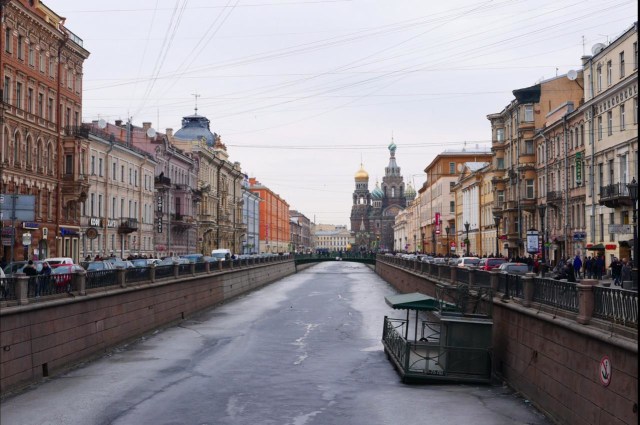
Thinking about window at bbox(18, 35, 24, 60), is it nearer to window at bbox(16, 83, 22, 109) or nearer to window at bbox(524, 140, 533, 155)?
window at bbox(16, 83, 22, 109)

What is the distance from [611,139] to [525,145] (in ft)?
74.4

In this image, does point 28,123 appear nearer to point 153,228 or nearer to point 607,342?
point 153,228

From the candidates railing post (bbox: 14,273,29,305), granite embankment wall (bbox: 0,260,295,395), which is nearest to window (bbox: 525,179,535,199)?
granite embankment wall (bbox: 0,260,295,395)

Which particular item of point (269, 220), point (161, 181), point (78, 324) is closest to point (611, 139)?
→ point (78, 324)

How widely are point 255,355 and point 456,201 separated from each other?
298 feet

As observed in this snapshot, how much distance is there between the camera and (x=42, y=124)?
50.5 meters

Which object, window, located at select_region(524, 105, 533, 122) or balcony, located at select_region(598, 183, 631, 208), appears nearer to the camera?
balcony, located at select_region(598, 183, 631, 208)

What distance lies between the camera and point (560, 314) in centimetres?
1791

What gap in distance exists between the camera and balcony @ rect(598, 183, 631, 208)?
4606 cm

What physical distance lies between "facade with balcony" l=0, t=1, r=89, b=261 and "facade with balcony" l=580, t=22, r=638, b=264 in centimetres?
2924

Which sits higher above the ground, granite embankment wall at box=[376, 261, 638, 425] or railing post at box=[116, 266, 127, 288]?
railing post at box=[116, 266, 127, 288]

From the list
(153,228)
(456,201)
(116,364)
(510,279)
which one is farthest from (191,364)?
(456,201)

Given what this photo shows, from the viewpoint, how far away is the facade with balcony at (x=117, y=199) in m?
59.9

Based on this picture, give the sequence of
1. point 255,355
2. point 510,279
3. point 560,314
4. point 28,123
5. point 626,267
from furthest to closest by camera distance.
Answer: point 28,123
point 626,267
point 255,355
point 510,279
point 560,314
